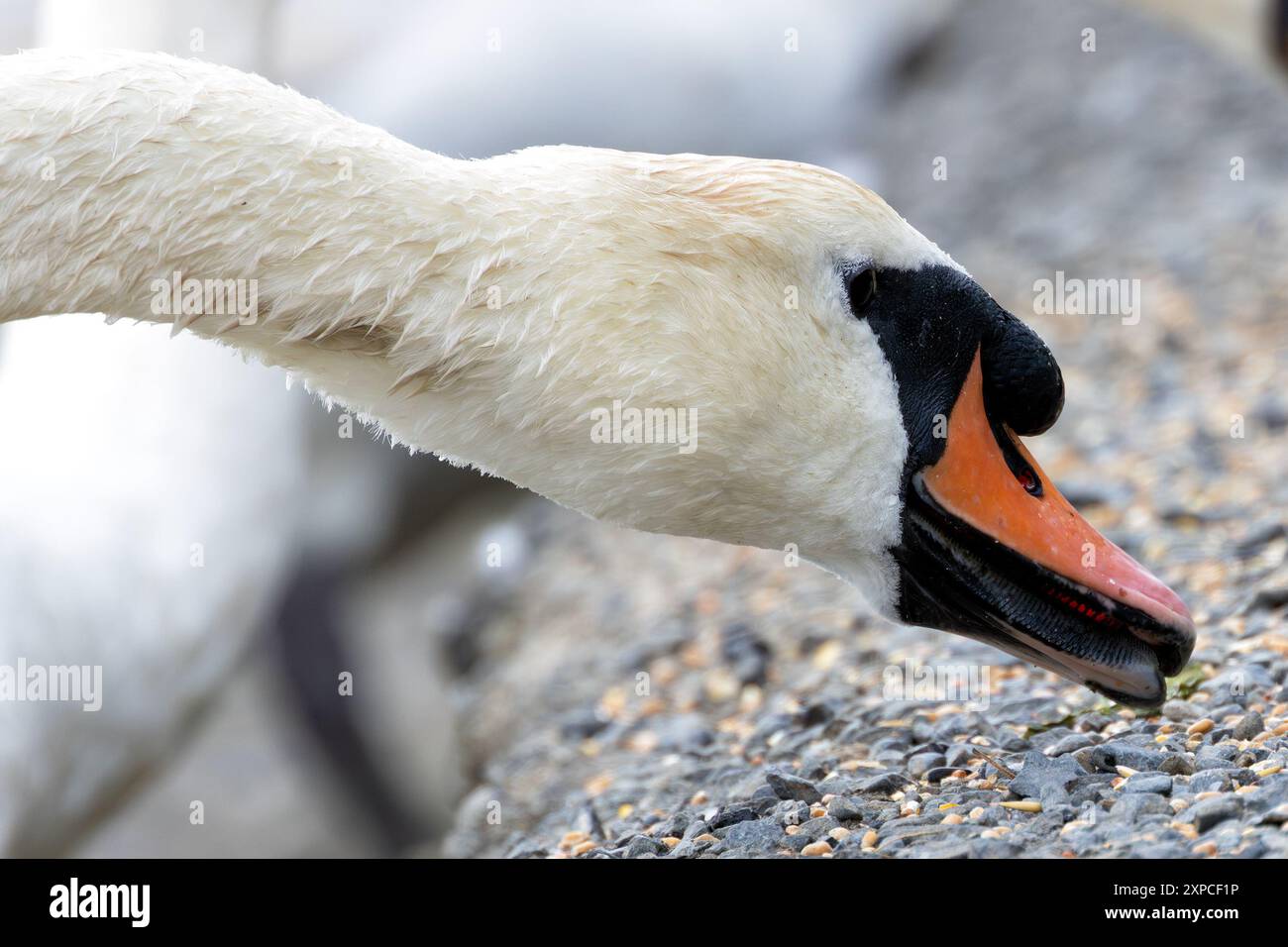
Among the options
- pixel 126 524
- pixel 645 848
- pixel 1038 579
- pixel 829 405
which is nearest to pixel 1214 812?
pixel 1038 579

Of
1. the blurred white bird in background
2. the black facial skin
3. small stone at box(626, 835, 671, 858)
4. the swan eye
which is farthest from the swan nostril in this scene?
the blurred white bird in background

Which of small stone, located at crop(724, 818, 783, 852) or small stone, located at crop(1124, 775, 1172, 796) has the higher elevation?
small stone, located at crop(1124, 775, 1172, 796)

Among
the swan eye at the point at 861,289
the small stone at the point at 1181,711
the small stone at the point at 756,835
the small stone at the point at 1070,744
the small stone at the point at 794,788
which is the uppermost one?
the swan eye at the point at 861,289

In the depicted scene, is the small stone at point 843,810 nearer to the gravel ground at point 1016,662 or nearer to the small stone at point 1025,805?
the gravel ground at point 1016,662

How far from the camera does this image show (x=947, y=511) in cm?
281

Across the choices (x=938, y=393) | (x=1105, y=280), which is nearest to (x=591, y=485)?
(x=938, y=393)

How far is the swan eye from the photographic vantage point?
2.72 metres

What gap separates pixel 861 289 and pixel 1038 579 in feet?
1.84

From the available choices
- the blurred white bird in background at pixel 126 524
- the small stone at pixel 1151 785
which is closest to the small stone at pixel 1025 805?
the small stone at pixel 1151 785

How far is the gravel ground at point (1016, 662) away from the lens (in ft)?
9.37

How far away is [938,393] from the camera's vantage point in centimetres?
281

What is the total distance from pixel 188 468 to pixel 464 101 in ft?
11.2

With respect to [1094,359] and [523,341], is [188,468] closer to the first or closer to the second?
[523,341]

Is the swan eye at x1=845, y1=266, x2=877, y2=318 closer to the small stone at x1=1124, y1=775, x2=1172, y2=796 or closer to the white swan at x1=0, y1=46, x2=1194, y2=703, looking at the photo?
the white swan at x1=0, y1=46, x2=1194, y2=703
